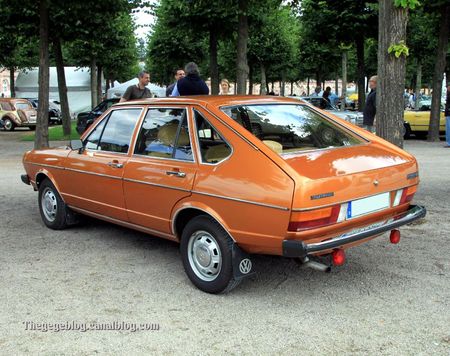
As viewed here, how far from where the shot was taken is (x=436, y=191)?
8.09m

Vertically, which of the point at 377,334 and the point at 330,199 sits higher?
A: the point at 330,199

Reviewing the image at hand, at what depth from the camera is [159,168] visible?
4.65 m

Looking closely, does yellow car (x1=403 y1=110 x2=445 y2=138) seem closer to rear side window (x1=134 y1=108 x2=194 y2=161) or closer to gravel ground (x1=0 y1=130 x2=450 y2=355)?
gravel ground (x1=0 y1=130 x2=450 y2=355)

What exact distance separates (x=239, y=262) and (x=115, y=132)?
7.21 feet

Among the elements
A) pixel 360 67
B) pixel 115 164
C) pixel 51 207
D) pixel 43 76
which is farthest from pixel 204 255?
pixel 360 67

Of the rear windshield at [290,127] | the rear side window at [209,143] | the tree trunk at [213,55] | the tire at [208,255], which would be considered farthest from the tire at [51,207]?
the tree trunk at [213,55]

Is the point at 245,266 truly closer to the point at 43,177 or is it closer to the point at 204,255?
the point at 204,255

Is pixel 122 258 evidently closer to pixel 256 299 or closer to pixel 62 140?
pixel 256 299

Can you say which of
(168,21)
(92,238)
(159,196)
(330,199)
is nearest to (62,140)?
(168,21)

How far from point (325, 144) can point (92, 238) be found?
2.95 m

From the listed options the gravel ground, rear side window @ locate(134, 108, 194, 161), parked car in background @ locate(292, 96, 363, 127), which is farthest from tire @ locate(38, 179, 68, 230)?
parked car in background @ locate(292, 96, 363, 127)

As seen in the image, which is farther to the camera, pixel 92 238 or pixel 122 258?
pixel 92 238

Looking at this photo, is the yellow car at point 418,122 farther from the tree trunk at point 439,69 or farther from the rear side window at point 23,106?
the rear side window at point 23,106

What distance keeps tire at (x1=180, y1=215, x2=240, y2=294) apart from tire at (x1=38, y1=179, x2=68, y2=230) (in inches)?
92.3
